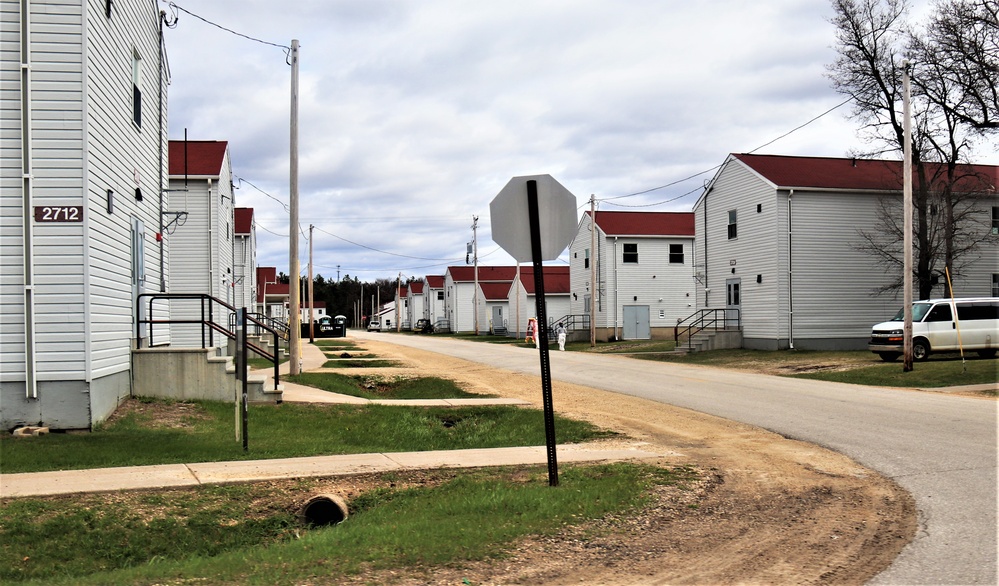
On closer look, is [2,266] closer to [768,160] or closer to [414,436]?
[414,436]

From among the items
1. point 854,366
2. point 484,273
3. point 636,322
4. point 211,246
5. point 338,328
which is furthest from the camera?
point 484,273

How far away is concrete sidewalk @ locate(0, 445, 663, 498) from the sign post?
2.47 meters

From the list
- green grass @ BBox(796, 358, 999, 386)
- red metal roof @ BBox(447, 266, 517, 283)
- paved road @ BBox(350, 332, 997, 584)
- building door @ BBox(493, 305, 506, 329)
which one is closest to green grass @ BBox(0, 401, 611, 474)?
paved road @ BBox(350, 332, 997, 584)

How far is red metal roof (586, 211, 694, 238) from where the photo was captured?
53.5 metres

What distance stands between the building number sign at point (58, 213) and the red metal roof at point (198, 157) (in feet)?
54.4

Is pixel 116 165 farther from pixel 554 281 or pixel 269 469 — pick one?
pixel 554 281

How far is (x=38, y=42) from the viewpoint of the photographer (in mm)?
12016

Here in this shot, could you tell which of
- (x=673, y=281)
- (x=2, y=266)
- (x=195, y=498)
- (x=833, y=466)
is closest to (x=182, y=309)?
(x=2, y=266)

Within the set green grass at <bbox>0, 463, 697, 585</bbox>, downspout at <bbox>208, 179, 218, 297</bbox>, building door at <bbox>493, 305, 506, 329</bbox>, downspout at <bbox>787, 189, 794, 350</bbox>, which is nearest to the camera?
green grass at <bbox>0, 463, 697, 585</bbox>

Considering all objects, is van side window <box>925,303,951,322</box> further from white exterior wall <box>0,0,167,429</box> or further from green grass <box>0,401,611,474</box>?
white exterior wall <box>0,0,167,429</box>

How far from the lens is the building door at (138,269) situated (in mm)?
16219

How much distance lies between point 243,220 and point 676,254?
2667cm

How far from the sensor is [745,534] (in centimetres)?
701

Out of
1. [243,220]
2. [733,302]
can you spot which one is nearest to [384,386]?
[733,302]
